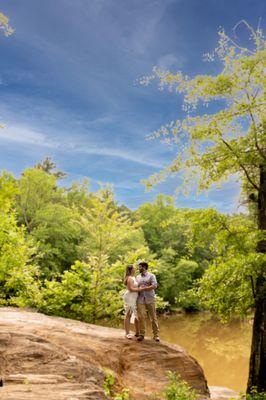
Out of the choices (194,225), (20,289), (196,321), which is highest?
(194,225)

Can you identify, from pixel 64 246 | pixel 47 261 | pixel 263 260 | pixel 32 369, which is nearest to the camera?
pixel 32 369

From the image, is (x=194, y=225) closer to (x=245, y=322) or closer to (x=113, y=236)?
(x=113, y=236)

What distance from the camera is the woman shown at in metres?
10.0

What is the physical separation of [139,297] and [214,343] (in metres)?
21.3

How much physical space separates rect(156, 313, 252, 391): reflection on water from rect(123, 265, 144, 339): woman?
35.7 ft

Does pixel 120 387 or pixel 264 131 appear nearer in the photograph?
pixel 120 387

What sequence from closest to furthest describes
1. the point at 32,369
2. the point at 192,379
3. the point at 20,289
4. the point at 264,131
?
the point at 32,369, the point at 192,379, the point at 264,131, the point at 20,289

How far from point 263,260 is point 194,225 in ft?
8.31

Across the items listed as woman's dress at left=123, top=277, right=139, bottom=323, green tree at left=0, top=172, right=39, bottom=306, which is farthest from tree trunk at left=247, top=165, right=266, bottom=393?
green tree at left=0, top=172, right=39, bottom=306

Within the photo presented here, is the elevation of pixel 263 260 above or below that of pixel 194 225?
below

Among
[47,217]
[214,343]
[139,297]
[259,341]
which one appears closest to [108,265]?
[139,297]

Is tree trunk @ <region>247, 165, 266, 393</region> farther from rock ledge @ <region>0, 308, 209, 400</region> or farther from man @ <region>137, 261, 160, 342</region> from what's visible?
man @ <region>137, 261, 160, 342</region>

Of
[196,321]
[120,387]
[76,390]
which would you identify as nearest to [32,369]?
[76,390]

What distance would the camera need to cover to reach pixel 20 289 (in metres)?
14.8
